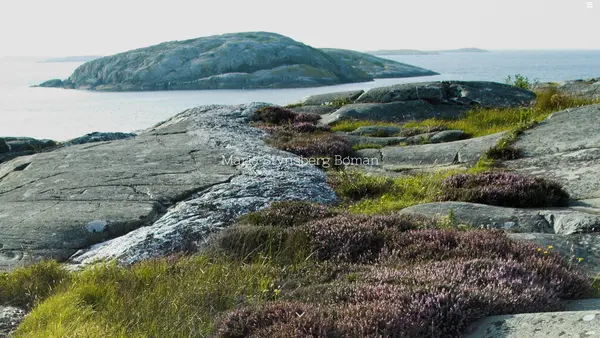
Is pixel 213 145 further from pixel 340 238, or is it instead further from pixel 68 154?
pixel 340 238

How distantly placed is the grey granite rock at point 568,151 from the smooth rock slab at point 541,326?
262 inches

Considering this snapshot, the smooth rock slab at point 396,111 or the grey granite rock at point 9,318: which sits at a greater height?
A: the smooth rock slab at point 396,111

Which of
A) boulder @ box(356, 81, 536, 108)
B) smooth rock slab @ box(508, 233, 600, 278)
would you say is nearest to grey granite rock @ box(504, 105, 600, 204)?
smooth rock slab @ box(508, 233, 600, 278)

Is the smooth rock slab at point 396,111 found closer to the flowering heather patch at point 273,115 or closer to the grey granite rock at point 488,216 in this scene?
the flowering heather patch at point 273,115

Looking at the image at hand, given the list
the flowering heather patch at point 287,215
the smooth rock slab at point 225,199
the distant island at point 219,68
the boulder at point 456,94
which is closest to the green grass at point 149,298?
the smooth rock slab at point 225,199

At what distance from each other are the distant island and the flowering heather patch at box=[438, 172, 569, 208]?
67667 millimetres

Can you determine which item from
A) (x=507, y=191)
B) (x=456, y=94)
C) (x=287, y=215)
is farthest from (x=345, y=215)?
(x=456, y=94)

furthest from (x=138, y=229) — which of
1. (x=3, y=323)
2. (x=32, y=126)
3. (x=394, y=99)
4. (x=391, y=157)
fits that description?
(x=32, y=126)

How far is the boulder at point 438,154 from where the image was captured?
14.3m

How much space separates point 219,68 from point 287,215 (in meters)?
85.5

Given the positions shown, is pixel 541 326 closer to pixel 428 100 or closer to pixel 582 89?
pixel 428 100

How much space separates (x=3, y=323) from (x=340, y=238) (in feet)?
13.4

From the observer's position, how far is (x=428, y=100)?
80.3 feet

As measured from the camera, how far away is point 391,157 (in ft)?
50.3
